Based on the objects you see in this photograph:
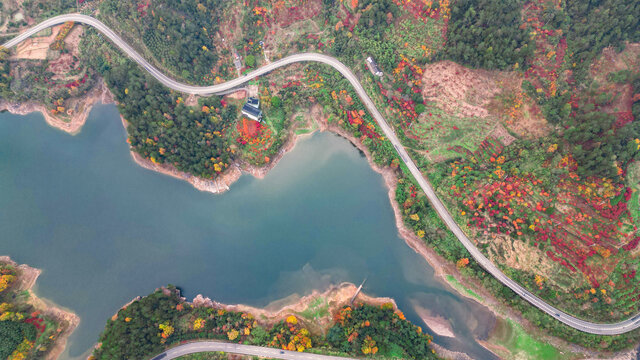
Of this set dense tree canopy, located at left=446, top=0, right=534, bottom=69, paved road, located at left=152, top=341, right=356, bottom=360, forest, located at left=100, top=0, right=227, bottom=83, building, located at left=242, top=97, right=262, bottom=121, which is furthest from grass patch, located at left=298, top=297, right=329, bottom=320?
dense tree canopy, located at left=446, top=0, right=534, bottom=69

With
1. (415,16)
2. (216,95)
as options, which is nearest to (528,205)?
(415,16)

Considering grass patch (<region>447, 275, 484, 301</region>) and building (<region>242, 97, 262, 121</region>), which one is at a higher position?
building (<region>242, 97, 262, 121</region>)

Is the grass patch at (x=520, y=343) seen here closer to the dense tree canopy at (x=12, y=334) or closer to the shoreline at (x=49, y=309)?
the shoreline at (x=49, y=309)

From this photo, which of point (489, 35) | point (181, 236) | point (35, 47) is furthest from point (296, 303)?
point (35, 47)

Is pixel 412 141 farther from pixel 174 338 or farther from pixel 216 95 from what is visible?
pixel 174 338

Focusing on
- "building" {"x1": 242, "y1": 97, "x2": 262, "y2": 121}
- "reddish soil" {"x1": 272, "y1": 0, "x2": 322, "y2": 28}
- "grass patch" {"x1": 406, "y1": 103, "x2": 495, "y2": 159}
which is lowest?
"grass patch" {"x1": 406, "y1": 103, "x2": 495, "y2": 159}

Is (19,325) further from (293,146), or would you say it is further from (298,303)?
(293,146)

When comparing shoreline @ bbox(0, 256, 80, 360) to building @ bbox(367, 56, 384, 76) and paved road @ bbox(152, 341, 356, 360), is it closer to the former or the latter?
paved road @ bbox(152, 341, 356, 360)

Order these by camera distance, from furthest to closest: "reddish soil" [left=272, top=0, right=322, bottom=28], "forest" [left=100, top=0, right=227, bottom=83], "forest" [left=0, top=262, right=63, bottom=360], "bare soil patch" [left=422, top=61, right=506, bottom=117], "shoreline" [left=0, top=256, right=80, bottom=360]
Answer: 1. "reddish soil" [left=272, top=0, right=322, bottom=28]
2. "forest" [left=100, top=0, right=227, bottom=83]
3. "bare soil patch" [left=422, top=61, right=506, bottom=117]
4. "shoreline" [left=0, top=256, right=80, bottom=360]
5. "forest" [left=0, top=262, right=63, bottom=360]
